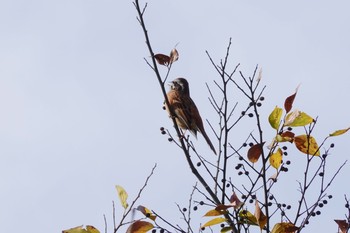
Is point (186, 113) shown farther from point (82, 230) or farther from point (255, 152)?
point (82, 230)

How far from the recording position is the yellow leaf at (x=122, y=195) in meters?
3.80

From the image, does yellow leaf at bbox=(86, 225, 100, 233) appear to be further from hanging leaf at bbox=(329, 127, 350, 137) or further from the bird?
the bird

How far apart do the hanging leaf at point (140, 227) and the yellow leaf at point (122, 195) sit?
0.39 ft

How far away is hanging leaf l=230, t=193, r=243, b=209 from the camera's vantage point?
3600mm

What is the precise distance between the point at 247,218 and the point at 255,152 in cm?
44

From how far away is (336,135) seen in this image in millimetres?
3721

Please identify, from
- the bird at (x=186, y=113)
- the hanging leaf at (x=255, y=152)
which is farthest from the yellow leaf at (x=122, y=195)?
the bird at (x=186, y=113)

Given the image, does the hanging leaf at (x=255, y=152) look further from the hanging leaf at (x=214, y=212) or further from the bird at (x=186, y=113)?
the bird at (x=186, y=113)

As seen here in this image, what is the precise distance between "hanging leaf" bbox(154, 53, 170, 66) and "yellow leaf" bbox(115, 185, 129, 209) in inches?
45.8

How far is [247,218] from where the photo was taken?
3758 millimetres

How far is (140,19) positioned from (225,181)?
48.6 inches

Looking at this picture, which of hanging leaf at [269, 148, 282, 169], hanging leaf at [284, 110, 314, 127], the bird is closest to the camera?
hanging leaf at [284, 110, 314, 127]

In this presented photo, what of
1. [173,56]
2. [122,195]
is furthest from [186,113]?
[122,195]

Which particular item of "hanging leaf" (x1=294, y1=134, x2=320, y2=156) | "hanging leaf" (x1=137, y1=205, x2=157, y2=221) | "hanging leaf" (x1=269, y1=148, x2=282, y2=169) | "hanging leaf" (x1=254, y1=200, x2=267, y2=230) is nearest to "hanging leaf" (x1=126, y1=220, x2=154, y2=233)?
"hanging leaf" (x1=137, y1=205, x2=157, y2=221)
